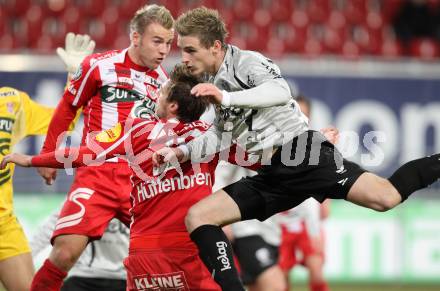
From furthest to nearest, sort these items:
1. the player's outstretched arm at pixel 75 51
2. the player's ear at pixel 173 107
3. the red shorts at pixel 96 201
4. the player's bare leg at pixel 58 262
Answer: the player's outstretched arm at pixel 75 51
the red shorts at pixel 96 201
the player's bare leg at pixel 58 262
the player's ear at pixel 173 107

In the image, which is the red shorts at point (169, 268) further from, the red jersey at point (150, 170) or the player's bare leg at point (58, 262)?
the player's bare leg at point (58, 262)

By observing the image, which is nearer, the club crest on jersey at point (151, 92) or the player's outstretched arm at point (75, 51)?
the club crest on jersey at point (151, 92)

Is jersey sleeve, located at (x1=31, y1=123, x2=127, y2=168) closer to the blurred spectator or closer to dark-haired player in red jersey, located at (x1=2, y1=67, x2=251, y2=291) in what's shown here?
dark-haired player in red jersey, located at (x1=2, y1=67, x2=251, y2=291)

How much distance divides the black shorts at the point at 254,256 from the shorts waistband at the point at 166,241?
2330mm

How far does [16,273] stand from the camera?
5.40m

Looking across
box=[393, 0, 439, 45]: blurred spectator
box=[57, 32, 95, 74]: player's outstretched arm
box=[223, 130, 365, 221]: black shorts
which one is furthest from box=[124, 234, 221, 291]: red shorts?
box=[393, 0, 439, 45]: blurred spectator

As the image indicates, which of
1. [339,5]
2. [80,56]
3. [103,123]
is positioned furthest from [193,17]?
[339,5]

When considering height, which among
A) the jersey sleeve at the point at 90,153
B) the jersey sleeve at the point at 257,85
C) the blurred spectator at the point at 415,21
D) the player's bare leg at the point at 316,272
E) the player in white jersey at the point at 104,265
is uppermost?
the blurred spectator at the point at 415,21

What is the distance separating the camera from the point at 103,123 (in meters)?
5.68

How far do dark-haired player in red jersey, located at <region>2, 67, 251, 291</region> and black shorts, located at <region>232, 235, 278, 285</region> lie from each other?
2208mm

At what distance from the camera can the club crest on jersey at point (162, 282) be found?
4562mm

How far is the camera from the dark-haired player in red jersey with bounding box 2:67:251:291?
4582mm

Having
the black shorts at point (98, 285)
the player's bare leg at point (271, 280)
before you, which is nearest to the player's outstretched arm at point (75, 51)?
the black shorts at point (98, 285)

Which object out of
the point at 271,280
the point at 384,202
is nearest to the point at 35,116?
the point at 271,280
